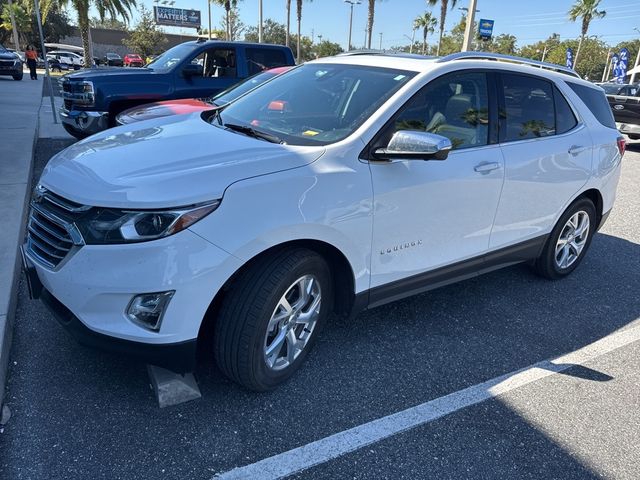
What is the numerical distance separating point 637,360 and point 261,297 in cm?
272

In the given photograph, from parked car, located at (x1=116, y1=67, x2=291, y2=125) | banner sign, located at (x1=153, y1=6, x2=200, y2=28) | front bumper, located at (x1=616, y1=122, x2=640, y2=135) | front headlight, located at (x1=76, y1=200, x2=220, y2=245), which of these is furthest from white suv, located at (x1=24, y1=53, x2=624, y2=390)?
banner sign, located at (x1=153, y1=6, x2=200, y2=28)

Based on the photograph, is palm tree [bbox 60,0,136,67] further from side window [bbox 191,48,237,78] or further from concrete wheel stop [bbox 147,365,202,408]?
concrete wheel stop [bbox 147,365,202,408]

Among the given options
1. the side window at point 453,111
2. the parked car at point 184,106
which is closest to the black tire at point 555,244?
the side window at point 453,111

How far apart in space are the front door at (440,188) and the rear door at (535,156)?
0.16 meters

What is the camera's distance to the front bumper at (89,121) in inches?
291

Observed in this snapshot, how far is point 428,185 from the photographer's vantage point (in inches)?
122

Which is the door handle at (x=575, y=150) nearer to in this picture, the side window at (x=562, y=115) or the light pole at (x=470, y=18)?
the side window at (x=562, y=115)

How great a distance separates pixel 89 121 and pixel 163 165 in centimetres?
571

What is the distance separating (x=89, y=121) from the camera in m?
7.42

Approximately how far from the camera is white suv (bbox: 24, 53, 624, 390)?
2.30m

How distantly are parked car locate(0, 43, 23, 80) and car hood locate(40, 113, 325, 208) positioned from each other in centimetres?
2431

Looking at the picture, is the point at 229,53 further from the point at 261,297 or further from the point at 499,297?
the point at 261,297

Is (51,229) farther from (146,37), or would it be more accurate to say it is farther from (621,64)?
(146,37)

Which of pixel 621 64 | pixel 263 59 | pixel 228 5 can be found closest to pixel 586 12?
pixel 621 64
